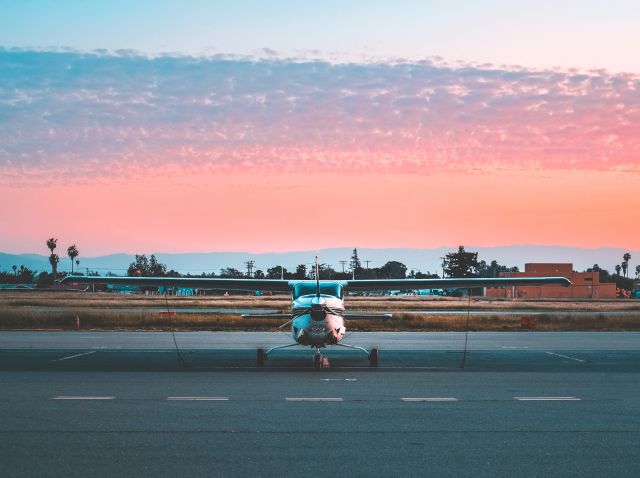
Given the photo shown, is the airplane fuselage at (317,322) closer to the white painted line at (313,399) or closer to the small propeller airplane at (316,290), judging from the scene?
the small propeller airplane at (316,290)

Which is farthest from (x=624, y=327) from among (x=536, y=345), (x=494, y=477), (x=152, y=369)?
(x=494, y=477)

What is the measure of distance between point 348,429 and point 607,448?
330 cm

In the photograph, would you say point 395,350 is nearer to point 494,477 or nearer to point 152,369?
point 152,369

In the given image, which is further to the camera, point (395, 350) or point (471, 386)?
point (395, 350)

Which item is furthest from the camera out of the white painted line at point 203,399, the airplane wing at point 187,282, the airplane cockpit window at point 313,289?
the airplane wing at point 187,282

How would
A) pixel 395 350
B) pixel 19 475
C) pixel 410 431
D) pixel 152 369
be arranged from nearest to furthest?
pixel 19 475 → pixel 410 431 → pixel 152 369 → pixel 395 350

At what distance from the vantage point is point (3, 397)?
14523 millimetres

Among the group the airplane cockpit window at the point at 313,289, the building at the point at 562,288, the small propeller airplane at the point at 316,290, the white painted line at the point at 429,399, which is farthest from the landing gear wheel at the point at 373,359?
the building at the point at 562,288

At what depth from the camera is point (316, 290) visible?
2327 cm

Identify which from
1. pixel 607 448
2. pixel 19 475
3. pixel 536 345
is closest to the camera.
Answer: pixel 19 475

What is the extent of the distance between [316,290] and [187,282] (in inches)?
156

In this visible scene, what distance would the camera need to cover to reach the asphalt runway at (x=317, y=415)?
9.16 m

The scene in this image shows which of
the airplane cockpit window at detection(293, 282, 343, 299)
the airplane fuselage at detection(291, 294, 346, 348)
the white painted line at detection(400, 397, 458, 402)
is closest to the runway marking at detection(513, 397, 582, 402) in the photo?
the white painted line at detection(400, 397, 458, 402)

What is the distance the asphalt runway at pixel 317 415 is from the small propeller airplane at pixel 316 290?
78cm
